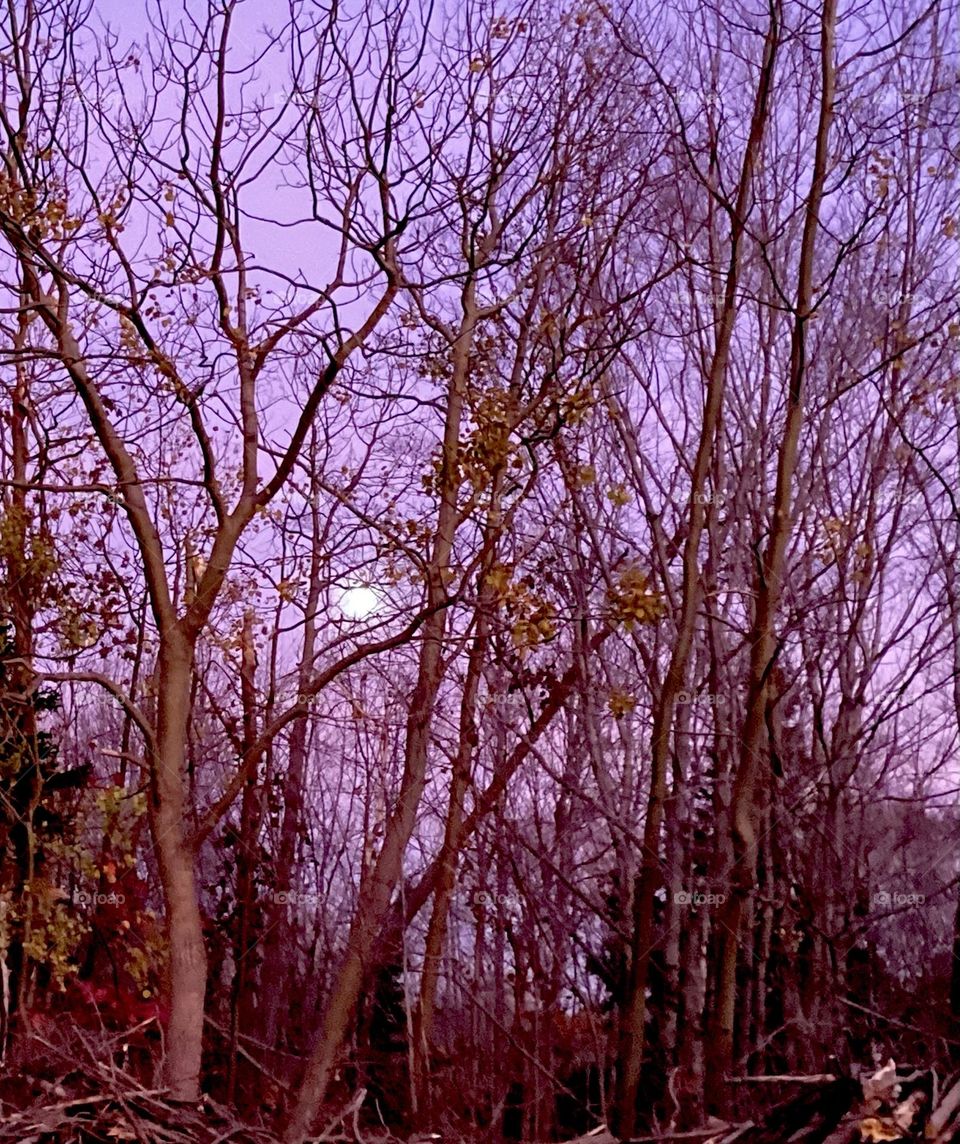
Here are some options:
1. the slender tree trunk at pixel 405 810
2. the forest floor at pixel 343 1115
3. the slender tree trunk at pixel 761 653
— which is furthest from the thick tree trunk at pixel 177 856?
the forest floor at pixel 343 1115

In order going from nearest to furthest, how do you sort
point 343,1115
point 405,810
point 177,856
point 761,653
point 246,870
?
point 343,1115 < point 761,653 < point 177,856 < point 405,810 < point 246,870

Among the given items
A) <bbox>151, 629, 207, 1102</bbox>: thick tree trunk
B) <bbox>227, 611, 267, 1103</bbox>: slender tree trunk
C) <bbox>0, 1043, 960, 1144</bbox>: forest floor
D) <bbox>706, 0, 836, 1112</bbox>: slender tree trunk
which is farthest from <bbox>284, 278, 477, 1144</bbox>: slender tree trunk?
<bbox>0, 1043, 960, 1144</bbox>: forest floor

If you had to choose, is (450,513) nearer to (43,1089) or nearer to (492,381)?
(492,381)

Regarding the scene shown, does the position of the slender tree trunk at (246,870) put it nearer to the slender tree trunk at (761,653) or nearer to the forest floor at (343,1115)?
the slender tree trunk at (761,653)

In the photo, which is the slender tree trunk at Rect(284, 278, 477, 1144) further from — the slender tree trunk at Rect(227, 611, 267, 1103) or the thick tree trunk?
the slender tree trunk at Rect(227, 611, 267, 1103)

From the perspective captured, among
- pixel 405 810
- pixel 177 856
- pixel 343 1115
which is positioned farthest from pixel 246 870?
pixel 343 1115

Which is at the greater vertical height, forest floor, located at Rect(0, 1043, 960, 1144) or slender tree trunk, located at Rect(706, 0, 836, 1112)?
slender tree trunk, located at Rect(706, 0, 836, 1112)

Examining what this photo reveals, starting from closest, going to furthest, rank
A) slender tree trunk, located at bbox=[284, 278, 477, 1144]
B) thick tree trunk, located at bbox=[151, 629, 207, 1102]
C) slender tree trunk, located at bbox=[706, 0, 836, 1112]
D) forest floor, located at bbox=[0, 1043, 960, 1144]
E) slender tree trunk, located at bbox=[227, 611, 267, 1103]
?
forest floor, located at bbox=[0, 1043, 960, 1144]
slender tree trunk, located at bbox=[706, 0, 836, 1112]
thick tree trunk, located at bbox=[151, 629, 207, 1102]
slender tree trunk, located at bbox=[284, 278, 477, 1144]
slender tree trunk, located at bbox=[227, 611, 267, 1103]

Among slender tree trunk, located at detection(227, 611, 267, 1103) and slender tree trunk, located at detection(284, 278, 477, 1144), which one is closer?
slender tree trunk, located at detection(284, 278, 477, 1144)

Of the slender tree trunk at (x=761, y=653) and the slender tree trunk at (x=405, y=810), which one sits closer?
the slender tree trunk at (x=761, y=653)

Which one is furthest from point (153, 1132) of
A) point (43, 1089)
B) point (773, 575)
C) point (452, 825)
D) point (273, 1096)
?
point (273, 1096)

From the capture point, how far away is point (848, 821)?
9852 mm

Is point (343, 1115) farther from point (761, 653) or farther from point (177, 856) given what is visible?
point (177, 856)

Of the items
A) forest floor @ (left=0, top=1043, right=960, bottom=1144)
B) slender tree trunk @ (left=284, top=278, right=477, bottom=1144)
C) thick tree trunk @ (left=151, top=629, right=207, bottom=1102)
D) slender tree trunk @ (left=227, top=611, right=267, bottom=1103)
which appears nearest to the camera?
forest floor @ (left=0, top=1043, right=960, bottom=1144)
